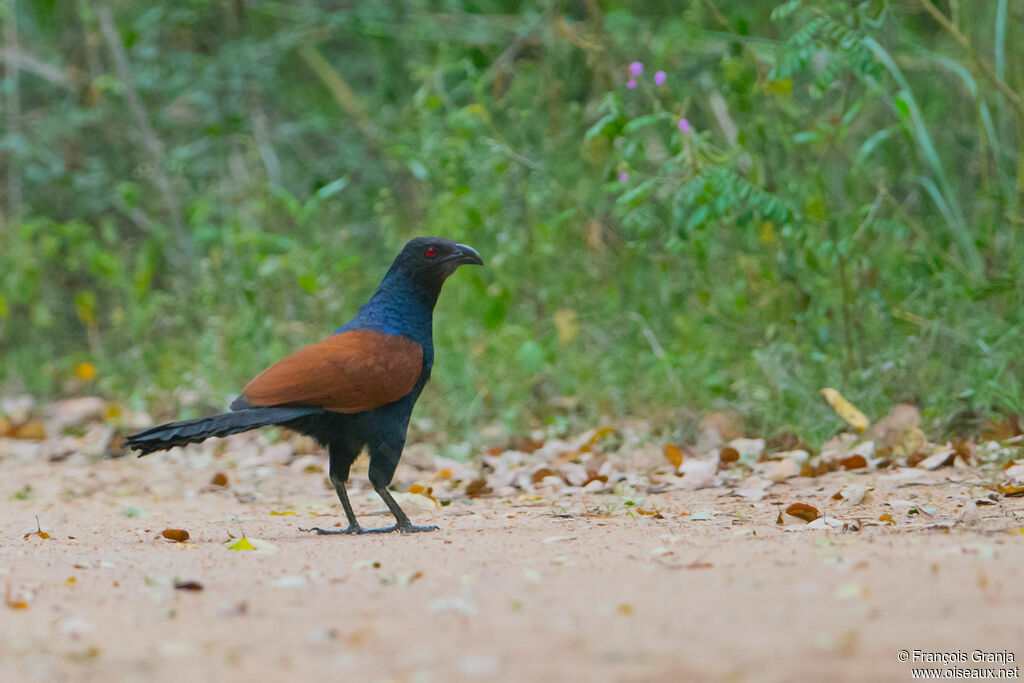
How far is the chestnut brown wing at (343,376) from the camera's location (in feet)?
12.0

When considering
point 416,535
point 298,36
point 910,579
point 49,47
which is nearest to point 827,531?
point 910,579

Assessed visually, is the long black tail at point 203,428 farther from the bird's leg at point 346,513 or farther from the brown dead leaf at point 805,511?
the brown dead leaf at point 805,511

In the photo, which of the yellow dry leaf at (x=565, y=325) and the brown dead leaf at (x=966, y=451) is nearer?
the brown dead leaf at (x=966, y=451)

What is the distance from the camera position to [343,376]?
147 inches

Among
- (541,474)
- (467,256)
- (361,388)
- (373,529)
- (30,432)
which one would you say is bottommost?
(30,432)

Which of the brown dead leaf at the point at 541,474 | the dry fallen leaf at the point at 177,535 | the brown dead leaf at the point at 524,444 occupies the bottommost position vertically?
the brown dead leaf at the point at 524,444

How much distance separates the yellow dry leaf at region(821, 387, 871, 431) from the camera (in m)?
4.48

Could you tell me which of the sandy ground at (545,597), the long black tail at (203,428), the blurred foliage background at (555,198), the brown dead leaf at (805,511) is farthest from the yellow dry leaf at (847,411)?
the long black tail at (203,428)

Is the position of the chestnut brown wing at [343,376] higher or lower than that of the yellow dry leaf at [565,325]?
higher

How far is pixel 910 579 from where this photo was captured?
7.48 ft

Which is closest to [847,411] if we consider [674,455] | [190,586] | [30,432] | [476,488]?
[674,455]

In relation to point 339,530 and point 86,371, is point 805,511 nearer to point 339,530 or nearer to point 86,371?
point 339,530

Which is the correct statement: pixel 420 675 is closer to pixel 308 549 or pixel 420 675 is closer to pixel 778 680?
pixel 778 680

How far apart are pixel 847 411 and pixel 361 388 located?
6.74 ft
